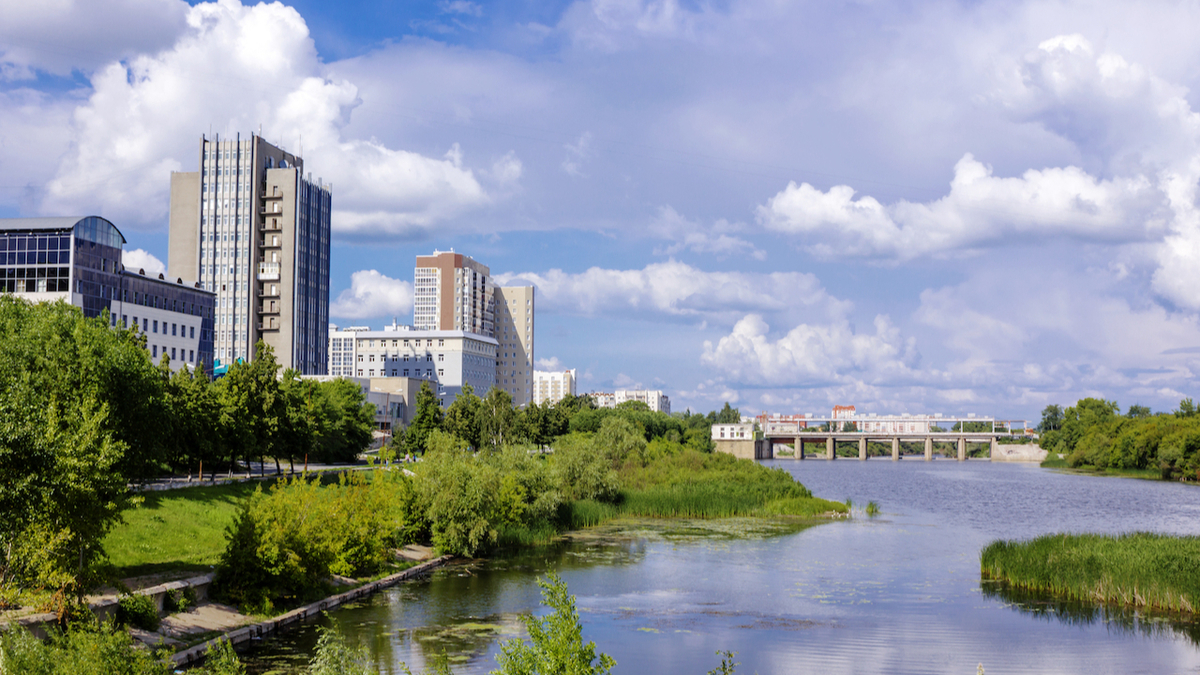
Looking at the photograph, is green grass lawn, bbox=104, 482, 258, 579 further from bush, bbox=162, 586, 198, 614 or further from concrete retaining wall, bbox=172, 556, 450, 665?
concrete retaining wall, bbox=172, 556, 450, 665

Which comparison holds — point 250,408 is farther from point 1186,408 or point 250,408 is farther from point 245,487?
point 1186,408

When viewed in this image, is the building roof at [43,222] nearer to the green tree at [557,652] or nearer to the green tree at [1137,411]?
the green tree at [557,652]

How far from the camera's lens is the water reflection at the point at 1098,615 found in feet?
109

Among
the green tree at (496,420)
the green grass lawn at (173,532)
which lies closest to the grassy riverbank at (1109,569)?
the green grass lawn at (173,532)

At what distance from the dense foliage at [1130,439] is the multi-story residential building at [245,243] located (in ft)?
432

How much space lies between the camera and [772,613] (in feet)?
118

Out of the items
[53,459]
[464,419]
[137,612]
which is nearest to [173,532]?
[137,612]

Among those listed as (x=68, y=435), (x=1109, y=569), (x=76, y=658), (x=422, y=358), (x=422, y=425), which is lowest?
(x=1109, y=569)

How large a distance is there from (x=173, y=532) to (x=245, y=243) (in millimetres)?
115061

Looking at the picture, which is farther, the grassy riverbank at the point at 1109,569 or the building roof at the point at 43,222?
the building roof at the point at 43,222

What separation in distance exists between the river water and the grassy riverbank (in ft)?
4.82

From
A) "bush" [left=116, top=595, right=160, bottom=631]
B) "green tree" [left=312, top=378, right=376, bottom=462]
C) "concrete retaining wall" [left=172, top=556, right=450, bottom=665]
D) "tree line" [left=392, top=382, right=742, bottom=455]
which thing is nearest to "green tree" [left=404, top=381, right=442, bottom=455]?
"tree line" [left=392, top=382, right=742, bottom=455]

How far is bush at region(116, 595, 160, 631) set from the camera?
26766mm

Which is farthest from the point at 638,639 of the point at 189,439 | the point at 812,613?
the point at 189,439
